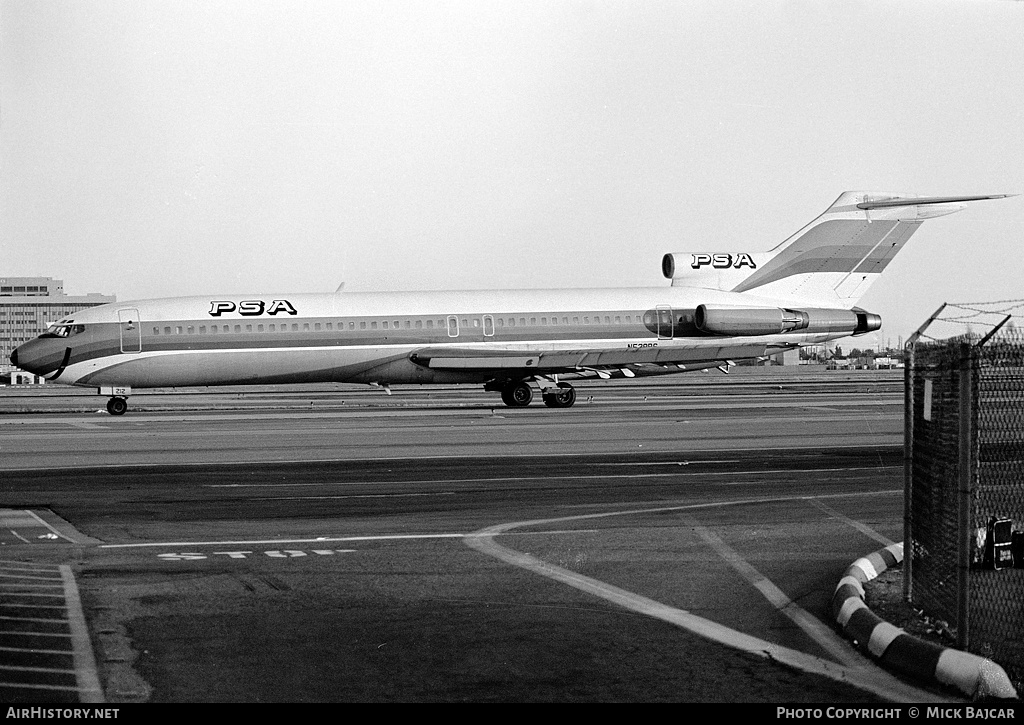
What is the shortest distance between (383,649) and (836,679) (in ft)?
9.27

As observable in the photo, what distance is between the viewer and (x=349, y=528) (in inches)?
510

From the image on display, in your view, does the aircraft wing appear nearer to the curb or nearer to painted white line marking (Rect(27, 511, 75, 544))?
painted white line marking (Rect(27, 511, 75, 544))

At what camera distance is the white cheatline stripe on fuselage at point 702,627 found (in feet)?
22.0

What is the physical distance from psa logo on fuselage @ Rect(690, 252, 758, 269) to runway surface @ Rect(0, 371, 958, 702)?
1703cm

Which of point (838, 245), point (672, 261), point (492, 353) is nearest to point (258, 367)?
point (492, 353)

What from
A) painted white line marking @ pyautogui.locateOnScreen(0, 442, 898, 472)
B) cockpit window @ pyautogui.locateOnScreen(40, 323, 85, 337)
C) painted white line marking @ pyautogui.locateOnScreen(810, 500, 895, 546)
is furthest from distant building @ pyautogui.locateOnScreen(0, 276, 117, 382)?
painted white line marking @ pyautogui.locateOnScreen(810, 500, 895, 546)

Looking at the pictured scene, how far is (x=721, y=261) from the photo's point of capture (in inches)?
1624

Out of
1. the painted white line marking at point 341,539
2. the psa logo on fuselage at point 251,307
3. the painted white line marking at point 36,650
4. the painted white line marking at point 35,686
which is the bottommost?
the painted white line marking at point 341,539

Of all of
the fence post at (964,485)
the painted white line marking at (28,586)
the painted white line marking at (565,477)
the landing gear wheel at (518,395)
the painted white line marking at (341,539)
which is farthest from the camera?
the landing gear wheel at (518,395)

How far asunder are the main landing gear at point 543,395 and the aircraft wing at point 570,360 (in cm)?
58

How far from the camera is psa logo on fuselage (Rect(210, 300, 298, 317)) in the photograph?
121 ft

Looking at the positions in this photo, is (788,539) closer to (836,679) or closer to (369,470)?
(836,679)

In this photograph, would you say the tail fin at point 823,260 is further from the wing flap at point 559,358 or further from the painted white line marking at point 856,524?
the painted white line marking at point 856,524

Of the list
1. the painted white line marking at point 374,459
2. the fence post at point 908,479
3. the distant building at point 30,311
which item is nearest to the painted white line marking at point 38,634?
the fence post at point 908,479
